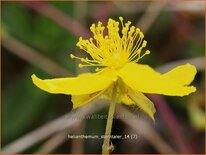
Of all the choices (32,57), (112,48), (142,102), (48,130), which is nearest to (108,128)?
(142,102)

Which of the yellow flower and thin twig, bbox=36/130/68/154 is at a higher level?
thin twig, bbox=36/130/68/154

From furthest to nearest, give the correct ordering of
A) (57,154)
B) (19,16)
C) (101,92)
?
(19,16)
(57,154)
(101,92)

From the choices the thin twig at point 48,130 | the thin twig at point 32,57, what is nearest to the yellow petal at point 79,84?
the thin twig at point 48,130

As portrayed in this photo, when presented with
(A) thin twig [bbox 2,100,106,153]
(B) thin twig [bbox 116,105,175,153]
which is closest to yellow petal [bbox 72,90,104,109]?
(A) thin twig [bbox 2,100,106,153]

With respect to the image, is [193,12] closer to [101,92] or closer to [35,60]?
[35,60]

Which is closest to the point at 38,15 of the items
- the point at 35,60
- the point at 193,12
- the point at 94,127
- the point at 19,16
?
the point at 19,16

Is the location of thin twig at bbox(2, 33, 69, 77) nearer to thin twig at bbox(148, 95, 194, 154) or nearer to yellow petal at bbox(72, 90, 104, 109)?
thin twig at bbox(148, 95, 194, 154)
